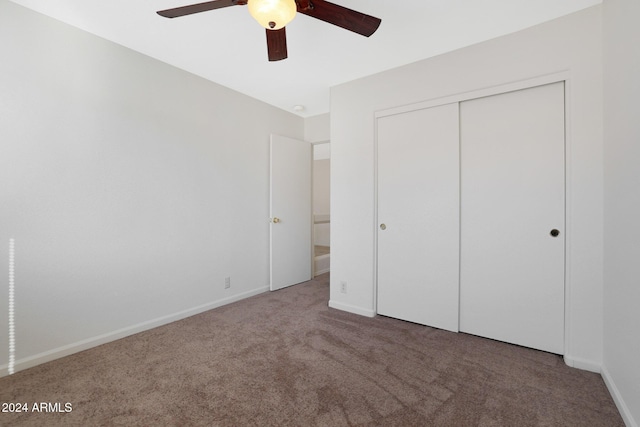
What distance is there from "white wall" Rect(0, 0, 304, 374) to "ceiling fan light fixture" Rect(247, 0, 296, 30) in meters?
1.72

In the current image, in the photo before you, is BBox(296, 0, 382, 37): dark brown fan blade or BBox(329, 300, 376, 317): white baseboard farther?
BBox(329, 300, 376, 317): white baseboard

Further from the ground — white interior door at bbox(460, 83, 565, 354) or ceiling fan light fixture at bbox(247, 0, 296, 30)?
ceiling fan light fixture at bbox(247, 0, 296, 30)

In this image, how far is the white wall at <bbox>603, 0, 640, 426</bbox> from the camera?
4.57 ft

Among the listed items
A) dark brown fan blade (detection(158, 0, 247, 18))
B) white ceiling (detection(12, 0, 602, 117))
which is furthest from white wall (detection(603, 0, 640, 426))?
dark brown fan blade (detection(158, 0, 247, 18))

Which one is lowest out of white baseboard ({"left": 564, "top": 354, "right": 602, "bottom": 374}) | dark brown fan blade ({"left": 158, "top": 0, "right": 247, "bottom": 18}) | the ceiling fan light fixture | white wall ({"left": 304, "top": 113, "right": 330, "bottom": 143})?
white baseboard ({"left": 564, "top": 354, "right": 602, "bottom": 374})

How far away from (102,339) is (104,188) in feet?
3.99

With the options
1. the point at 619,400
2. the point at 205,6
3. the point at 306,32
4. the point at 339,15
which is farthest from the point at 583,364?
the point at 205,6

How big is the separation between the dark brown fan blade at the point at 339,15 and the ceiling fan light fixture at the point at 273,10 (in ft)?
0.56

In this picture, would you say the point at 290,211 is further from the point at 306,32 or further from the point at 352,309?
the point at 306,32

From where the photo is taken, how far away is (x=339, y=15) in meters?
1.53

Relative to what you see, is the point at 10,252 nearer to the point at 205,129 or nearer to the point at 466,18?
the point at 205,129

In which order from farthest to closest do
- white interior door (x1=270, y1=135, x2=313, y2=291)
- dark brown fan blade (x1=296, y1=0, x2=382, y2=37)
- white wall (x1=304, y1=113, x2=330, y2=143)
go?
white wall (x1=304, y1=113, x2=330, y2=143)
white interior door (x1=270, y1=135, x2=313, y2=291)
dark brown fan blade (x1=296, y1=0, x2=382, y2=37)

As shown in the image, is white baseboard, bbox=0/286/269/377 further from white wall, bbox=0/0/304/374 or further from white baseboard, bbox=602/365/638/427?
white baseboard, bbox=602/365/638/427

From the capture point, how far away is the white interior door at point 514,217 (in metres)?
2.06
